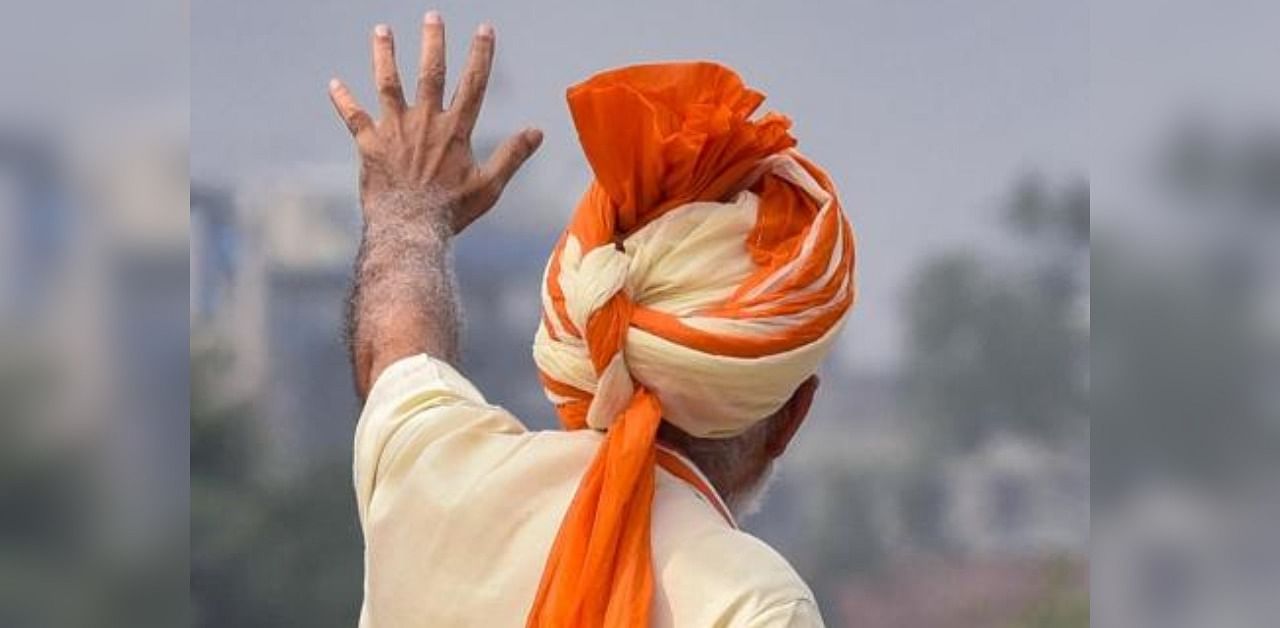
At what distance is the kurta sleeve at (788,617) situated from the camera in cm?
140

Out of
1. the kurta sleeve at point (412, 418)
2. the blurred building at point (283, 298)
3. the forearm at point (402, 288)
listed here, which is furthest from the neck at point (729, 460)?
the blurred building at point (283, 298)

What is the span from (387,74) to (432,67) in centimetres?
4

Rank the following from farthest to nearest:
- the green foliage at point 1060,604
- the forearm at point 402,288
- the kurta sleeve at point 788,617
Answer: the green foliage at point 1060,604 < the forearm at point 402,288 < the kurta sleeve at point 788,617

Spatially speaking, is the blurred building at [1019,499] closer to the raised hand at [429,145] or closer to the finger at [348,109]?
the raised hand at [429,145]

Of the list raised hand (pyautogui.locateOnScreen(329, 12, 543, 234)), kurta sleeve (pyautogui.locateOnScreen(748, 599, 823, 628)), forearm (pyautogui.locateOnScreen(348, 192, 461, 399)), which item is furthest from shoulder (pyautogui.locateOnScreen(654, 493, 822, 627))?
raised hand (pyautogui.locateOnScreen(329, 12, 543, 234))

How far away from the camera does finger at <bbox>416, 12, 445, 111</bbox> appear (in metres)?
1.81

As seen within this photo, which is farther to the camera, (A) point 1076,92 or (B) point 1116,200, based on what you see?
(A) point 1076,92

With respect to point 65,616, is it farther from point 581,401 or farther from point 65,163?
point 581,401

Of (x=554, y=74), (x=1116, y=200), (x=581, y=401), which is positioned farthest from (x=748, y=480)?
(x=554, y=74)

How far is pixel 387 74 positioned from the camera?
71.4 inches

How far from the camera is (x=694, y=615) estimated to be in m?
1.43

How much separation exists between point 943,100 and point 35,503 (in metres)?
1.01

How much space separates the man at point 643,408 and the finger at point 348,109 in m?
0.31

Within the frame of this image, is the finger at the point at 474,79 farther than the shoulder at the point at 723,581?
Yes
